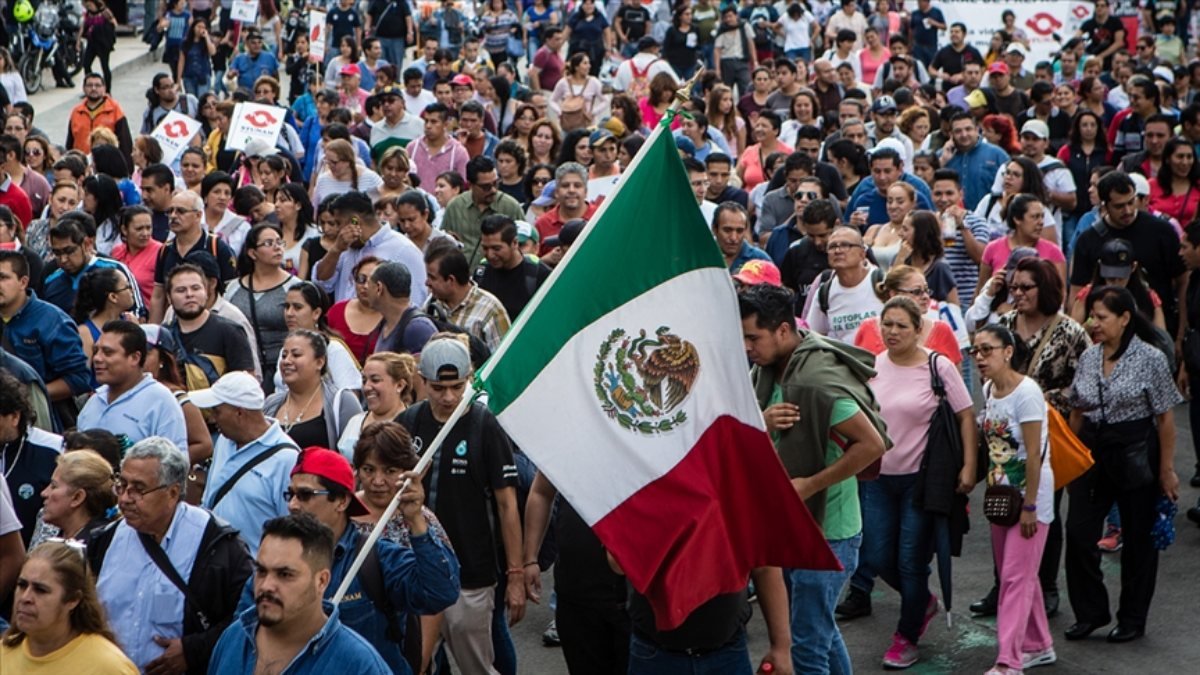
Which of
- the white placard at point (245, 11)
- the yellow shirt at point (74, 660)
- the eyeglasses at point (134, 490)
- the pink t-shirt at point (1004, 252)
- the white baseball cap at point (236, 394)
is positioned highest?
the pink t-shirt at point (1004, 252)

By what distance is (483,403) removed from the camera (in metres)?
7.44

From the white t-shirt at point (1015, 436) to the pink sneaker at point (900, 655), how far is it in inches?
35.3

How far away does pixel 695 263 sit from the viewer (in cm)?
579

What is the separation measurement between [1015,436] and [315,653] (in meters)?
4.24

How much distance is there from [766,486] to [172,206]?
6656 mm

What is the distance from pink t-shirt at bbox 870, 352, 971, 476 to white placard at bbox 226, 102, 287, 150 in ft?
30.1

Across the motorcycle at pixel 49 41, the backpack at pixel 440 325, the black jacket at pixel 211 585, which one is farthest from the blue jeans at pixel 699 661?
the motorcycle at pixel 49 41

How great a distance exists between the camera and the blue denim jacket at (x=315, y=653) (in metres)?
5.05

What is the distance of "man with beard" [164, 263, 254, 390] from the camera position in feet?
30.4

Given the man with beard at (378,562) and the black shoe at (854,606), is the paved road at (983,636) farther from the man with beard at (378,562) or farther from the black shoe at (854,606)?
the man with beard at (378,562)

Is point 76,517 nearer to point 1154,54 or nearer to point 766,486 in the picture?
point 766,486

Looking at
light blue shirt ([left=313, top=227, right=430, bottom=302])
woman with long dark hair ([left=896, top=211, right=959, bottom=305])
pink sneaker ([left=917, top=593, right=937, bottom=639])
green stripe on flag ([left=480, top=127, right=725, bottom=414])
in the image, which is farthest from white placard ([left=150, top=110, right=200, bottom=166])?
green stripe on flag ([left=480, top=127, right=725, bottom=414])

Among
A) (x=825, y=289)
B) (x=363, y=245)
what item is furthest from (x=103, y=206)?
(x=825, y=289)

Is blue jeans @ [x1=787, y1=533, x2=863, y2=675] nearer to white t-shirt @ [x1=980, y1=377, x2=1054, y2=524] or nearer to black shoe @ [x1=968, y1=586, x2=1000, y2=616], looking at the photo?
white t-shirt @ [x1=980, y1=377, x2=1054, y2=524]
